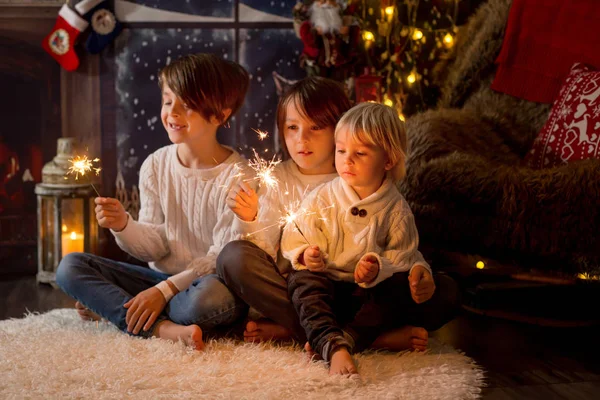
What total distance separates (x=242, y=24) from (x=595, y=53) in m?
1.33

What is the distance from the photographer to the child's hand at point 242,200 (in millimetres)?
1507

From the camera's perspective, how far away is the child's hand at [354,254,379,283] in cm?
137

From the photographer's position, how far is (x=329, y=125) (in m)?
1.62

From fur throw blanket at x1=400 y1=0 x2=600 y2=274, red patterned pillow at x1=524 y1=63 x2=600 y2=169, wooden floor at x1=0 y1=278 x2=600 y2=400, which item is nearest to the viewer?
wooden floor at x1=0 y1=278 x2=600 y2=400

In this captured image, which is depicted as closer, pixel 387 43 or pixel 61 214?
pixel 61 214

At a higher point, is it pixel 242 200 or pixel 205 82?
pixel 205 82

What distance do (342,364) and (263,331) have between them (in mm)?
295

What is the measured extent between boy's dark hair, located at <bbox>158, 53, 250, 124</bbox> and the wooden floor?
76 cm

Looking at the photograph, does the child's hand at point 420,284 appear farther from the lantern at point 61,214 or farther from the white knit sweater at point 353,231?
the lantern at point 61,214

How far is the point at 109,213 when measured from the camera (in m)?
1.58

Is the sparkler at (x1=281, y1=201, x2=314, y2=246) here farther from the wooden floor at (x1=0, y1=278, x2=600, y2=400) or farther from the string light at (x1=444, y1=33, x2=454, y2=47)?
the string light at (x1=444, y1=33, x2=454, y2=47)

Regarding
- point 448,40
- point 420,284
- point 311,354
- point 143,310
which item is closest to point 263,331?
point 311,354

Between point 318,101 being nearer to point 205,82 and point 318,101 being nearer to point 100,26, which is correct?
point 205,82

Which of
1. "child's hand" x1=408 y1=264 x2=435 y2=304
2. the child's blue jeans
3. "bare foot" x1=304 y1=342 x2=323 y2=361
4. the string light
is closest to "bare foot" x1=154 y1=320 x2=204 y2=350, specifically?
the child's blue jeans
